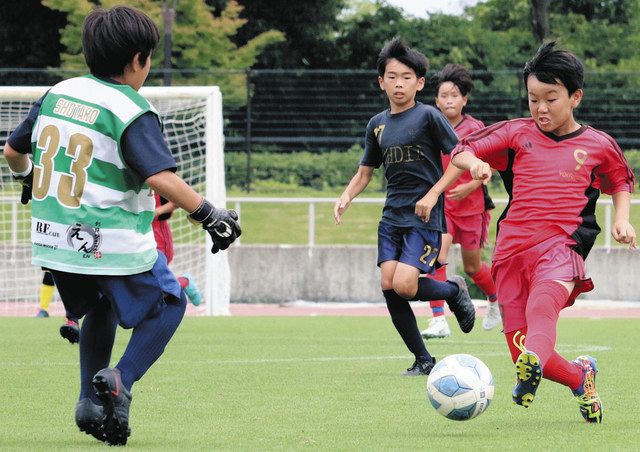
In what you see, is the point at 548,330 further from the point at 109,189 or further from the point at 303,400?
the point at 109,189

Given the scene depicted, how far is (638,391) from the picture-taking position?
7.40m

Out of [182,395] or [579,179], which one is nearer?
[579,179]

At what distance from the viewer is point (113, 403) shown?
16.8 feet

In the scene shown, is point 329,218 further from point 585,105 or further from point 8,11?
point 8,11

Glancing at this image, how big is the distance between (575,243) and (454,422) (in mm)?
981

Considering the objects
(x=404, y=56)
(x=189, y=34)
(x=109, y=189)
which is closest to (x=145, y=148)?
(x=109, y=189)

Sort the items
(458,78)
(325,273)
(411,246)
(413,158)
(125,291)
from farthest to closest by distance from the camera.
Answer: (325,273), (458,78), (413,158), (411,246), (125,291)

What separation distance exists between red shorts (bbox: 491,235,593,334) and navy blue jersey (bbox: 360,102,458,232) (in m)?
2.14

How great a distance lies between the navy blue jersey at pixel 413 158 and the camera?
8.36 metres

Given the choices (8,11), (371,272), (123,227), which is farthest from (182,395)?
(8,11)

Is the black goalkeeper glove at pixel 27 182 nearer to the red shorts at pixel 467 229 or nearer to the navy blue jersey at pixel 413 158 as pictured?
the navy blue jersey at pixel 413 158

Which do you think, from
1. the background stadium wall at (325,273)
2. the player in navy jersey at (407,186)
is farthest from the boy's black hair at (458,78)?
the background stadium wall at (325,273)

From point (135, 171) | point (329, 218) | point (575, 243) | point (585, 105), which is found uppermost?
point (135, 171)

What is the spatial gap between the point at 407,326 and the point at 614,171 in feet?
7.64
